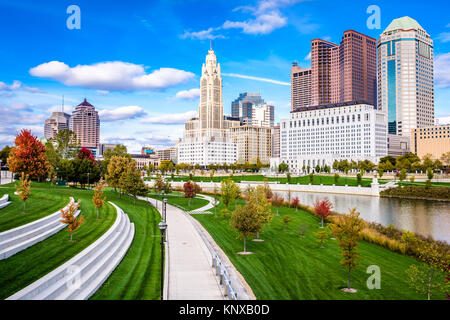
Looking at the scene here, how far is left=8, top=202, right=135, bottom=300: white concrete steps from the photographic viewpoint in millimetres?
14937

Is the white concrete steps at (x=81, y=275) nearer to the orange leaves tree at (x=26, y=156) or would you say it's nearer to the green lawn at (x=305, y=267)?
the green lawn at (x=305, y=267)

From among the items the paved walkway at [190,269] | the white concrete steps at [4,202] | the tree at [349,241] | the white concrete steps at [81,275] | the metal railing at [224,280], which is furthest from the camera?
the white concrete steps at [4,202]

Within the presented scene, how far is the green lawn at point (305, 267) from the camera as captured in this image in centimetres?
1980

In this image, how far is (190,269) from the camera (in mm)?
22047

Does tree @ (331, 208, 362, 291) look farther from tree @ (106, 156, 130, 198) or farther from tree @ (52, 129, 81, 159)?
tree @ (52, 129, 81, 159)

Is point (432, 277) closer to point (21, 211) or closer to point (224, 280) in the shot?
point (224, 280)

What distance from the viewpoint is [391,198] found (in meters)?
90.1

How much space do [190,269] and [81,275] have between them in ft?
22.4

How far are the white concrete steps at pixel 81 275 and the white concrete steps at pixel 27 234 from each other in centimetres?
291

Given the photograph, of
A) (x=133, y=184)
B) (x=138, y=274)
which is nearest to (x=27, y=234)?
(x=138, y=274)

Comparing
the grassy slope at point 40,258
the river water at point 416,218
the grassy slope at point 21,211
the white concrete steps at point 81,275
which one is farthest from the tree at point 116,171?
the river water at point 416,218

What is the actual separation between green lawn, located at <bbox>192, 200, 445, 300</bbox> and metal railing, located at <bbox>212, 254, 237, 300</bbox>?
1690mm
